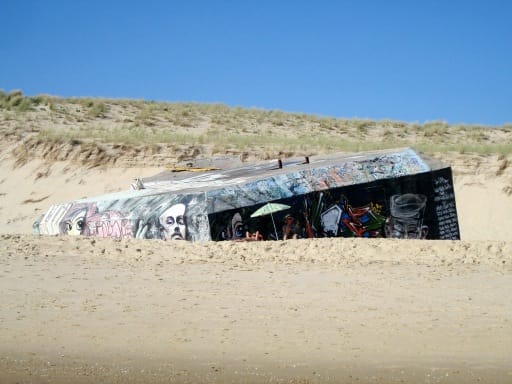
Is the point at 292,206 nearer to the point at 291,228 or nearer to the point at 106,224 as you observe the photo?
the point at 291,228

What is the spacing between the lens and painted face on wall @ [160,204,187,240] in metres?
14.6

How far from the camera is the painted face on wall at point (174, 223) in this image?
1459cm

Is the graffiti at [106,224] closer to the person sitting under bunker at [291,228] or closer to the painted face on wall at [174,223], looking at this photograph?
the painted face on wall at [174,223]

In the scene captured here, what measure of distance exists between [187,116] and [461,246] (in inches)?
941

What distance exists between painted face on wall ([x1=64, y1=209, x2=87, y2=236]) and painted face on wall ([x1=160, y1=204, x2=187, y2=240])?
2655mm

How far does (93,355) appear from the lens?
7.68 metres

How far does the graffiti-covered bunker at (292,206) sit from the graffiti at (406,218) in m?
A: 0.02

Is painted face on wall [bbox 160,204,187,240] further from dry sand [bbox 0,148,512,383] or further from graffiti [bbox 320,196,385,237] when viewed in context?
graffiti [bbox 320,196,385,237]

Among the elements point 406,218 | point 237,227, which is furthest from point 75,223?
point 406,218

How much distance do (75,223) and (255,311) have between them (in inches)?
350

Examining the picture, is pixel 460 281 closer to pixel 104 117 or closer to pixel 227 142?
pixel 227 142

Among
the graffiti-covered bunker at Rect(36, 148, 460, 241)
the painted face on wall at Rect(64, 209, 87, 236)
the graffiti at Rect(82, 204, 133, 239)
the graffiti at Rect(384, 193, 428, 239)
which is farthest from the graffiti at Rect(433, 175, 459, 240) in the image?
the painted face on wall at Rect(64, 209, 87, 236)

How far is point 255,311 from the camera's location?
8.90m

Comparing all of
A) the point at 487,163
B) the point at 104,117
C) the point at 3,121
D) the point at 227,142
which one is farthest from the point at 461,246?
the point at 104,117
